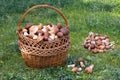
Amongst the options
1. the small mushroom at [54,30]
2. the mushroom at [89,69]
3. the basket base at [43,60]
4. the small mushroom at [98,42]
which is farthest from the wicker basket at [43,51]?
the small mushroom at [98,42]

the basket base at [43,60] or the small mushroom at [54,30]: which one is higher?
the small mushroom at [54,30]

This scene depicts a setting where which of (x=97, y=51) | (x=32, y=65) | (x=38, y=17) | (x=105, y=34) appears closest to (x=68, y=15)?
(x=38, y=17)

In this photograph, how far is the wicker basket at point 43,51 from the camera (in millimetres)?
4637

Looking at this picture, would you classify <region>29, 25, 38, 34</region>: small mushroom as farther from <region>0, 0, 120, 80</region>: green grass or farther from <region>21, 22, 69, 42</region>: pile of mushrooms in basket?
<region>0, 0, 120, 80</region>: green grass

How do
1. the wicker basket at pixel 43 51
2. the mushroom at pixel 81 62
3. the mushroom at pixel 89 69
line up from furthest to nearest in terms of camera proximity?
the mushroom at pixel 81 62, the mushroom at pixel 89 69, the wicker basket at pixel 43 51

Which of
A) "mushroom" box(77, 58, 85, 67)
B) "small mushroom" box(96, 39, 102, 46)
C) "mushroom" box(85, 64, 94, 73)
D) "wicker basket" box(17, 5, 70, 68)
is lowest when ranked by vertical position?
"mushroom" box(85, 64, 94, 73)

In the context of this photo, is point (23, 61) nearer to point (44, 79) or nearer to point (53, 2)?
point (44, 79)

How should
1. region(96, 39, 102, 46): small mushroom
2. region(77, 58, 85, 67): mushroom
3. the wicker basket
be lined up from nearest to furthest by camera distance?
the wicker basket → region(77, 58, 85, 67): mushroom → region(96, 39, 102, 46): small mushroom

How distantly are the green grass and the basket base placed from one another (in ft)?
0.22

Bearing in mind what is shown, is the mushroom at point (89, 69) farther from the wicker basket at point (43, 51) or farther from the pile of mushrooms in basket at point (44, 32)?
the pile of mushrooms in basket at point (44, 32)

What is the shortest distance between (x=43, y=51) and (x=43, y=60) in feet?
0.50

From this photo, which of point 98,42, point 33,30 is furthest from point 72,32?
point 33,30

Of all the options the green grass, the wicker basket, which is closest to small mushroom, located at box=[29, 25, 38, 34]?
the wicker basket

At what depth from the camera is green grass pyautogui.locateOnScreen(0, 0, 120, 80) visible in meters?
4.70
